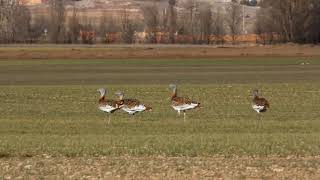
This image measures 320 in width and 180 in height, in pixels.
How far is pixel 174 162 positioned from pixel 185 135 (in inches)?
264

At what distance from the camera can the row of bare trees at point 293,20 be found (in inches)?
5094

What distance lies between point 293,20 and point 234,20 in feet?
149

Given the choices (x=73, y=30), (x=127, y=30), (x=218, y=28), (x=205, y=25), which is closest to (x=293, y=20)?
(x=205, y=25)

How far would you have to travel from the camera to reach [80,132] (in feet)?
76.8

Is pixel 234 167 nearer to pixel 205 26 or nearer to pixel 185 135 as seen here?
pixel 185 135

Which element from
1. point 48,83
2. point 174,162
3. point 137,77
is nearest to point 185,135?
point 174,162

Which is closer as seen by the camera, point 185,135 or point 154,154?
point 154,154

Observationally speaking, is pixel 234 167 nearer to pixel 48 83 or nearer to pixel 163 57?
pixel 48 83

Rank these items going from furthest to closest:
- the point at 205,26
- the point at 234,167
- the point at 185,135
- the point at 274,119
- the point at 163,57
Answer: the point at 205,26, the point at 163,57, the point at 274,119, the point at 185,135, the point at 234,167

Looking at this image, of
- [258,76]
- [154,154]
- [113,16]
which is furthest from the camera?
[113,16]

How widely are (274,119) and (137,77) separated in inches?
1205

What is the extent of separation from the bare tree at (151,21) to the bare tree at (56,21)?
56.4 ft

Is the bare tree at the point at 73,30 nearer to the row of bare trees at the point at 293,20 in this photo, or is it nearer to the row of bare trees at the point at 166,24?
the row of bare trees at the point at 166,24

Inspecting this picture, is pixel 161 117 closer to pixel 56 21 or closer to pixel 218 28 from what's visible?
pixel 218 28
